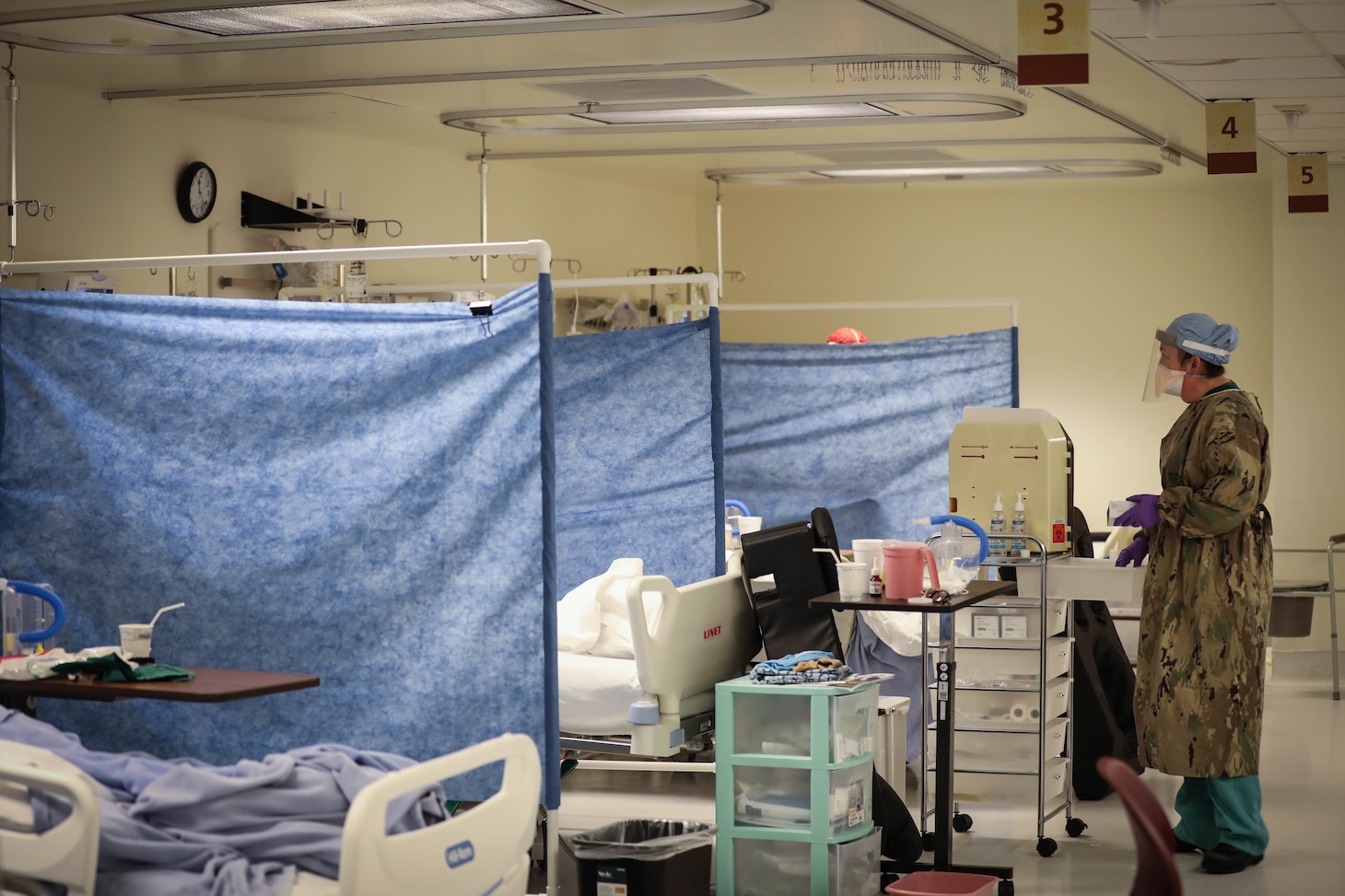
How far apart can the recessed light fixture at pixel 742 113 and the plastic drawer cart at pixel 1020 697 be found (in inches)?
90.3

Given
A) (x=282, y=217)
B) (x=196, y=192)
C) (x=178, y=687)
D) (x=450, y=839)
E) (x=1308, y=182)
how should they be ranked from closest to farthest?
1. (x=450, y=839)
2. (x=178, y=687)
3. (x=196, y=192)
4. (x=282, y=217)
5. (x=1308, y=182)

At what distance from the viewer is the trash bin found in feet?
13.0

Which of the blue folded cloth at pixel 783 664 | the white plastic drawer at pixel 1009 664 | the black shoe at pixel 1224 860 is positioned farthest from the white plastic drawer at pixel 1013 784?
the blue folded cloth at pixel 783 664

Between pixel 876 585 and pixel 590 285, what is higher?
pixel 590 285

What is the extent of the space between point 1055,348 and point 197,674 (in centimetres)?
805

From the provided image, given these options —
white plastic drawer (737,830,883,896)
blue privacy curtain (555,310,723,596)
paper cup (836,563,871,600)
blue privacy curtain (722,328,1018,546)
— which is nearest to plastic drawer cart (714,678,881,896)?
white plastic drawer (737,830,883,896)

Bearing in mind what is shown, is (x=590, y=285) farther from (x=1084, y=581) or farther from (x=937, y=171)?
(x=937, y=171)

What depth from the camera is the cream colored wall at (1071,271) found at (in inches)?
403

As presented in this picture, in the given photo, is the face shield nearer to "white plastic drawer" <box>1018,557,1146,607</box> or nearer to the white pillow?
"white plastic drawer" <box>1018,557,1146,607</box>

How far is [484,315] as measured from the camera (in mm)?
3820

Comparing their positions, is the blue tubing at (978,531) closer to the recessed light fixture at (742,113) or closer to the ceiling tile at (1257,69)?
the ceiling tile at (1257,69)

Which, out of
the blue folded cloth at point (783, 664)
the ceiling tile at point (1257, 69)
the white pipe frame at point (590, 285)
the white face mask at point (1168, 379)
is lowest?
the blue folded cloth at point (783, 664)

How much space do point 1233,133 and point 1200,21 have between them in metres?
1.59

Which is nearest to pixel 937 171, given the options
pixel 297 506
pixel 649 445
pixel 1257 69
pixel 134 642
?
pixel 1257 69
